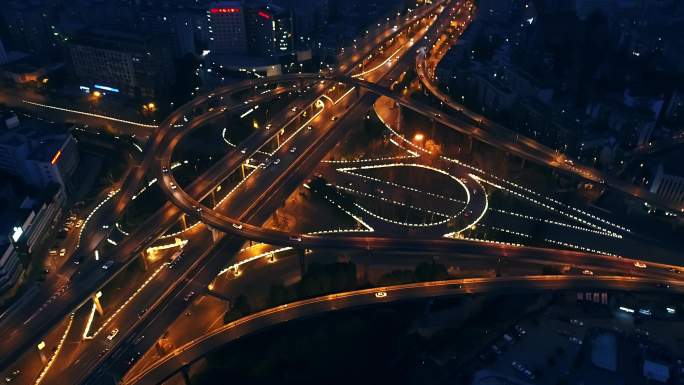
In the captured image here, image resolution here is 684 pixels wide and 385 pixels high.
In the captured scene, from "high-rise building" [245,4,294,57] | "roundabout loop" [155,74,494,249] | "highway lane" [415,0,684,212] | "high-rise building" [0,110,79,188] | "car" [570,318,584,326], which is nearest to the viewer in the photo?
"car" [570,318,584,326]

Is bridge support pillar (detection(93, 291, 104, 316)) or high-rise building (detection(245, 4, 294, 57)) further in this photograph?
high-rise building (detection(245, 4, 294, 57))

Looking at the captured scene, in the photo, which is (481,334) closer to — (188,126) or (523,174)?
(523,174)

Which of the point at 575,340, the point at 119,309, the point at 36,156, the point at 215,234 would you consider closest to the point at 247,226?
the point at 215,234

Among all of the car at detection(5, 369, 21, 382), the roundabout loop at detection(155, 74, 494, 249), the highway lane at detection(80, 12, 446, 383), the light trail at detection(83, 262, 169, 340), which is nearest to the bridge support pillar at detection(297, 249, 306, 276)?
the roundabout loop at detection(155, 74, 494, 249)

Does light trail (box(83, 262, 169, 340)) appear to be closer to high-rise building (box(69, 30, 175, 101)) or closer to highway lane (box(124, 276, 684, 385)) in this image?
highway lane (box(124, 276, 684, 385))

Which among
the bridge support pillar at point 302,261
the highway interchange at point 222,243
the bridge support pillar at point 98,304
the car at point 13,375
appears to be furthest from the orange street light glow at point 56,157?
the bridge support pillar at point 302,261

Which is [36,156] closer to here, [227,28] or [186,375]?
[186,375]

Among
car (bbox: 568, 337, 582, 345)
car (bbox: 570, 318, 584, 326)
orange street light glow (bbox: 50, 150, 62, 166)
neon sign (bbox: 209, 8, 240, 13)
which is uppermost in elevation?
neon sign (bbox: 209, 8, 240, 13)
